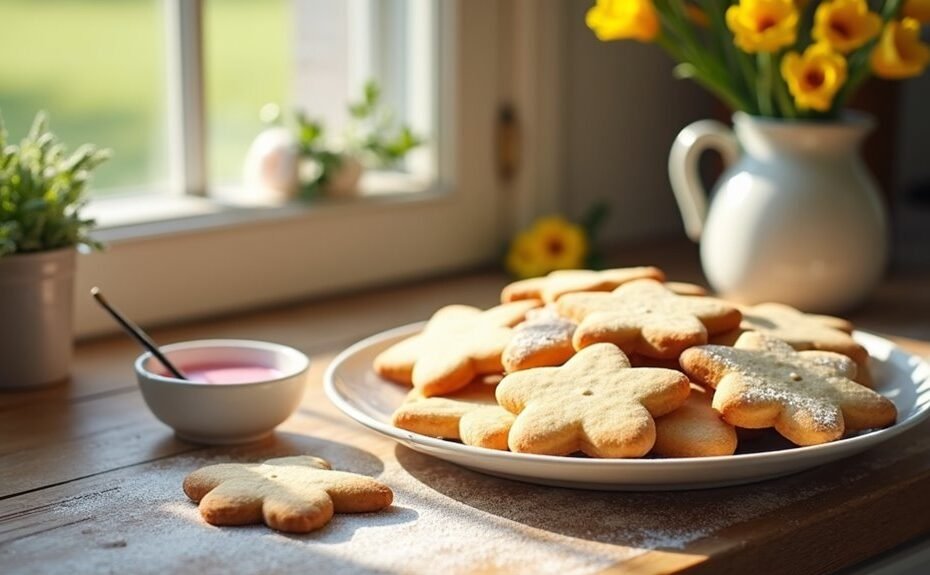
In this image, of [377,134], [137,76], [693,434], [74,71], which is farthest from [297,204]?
[74,71]

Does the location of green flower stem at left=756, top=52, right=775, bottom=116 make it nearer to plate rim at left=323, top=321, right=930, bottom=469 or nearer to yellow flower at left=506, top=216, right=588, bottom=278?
yellow flower at left=506, top=216, right=588, bottom=278

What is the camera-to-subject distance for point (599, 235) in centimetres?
182

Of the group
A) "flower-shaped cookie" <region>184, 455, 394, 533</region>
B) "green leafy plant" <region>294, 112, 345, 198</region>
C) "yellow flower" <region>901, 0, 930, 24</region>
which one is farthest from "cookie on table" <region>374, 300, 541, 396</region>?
"yellow flower" <region>901, 0, 930, 24</region>

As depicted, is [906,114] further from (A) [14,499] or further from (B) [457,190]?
(A) [14,499]

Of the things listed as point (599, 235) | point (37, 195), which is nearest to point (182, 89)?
point (37, 195)

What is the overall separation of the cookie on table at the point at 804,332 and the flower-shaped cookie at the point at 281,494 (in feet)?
1.07

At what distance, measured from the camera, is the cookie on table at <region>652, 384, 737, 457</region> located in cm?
89

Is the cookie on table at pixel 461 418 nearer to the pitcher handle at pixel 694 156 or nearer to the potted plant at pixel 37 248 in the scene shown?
the potted plant at pixel 37 248

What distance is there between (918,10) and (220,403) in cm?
82

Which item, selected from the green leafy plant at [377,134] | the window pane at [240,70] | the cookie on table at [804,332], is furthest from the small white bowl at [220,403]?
the green leafy plant at [377,134]

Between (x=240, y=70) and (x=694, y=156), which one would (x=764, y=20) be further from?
(x=240, y=70)

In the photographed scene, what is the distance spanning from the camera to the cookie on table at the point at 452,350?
99 cm

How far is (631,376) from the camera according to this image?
918 millimetres

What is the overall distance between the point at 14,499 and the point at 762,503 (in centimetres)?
53
